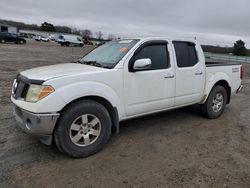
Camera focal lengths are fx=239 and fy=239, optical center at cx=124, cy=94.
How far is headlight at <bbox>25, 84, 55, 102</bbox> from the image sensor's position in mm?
3174

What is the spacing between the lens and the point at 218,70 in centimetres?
547

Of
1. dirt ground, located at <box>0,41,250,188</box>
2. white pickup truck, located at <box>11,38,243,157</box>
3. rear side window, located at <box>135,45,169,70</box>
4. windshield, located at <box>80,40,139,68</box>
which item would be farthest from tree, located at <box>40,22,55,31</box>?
rear side window, located at <box>135,45,169,70</box>

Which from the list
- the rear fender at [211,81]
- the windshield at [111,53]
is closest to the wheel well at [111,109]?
the windshield at [111,53]

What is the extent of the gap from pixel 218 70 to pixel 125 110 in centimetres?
272

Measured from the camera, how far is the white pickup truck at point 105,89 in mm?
3262

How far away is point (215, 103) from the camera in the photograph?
18.4 feet

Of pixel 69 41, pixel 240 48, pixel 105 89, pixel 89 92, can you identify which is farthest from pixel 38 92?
pixel 240 48

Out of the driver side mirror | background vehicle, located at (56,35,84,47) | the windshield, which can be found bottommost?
the driver side mirror

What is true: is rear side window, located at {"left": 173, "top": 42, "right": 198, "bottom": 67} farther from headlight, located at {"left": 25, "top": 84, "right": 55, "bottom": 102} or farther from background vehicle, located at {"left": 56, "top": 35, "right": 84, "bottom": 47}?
background vehicle, located at {"left": 56, "top": 35, "right": 84, "bottom": 47}

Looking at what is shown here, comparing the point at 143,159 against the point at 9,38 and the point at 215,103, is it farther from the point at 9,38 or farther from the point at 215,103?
the point at 9,38

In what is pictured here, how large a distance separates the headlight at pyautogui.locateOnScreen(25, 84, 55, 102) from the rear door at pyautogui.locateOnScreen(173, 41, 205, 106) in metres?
2.46

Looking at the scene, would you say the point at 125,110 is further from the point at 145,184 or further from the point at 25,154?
the point at 25,154

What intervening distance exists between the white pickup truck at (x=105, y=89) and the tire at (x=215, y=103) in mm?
211

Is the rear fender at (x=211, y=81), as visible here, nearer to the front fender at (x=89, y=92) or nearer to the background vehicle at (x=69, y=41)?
the front fender at (x=89, y=92)
